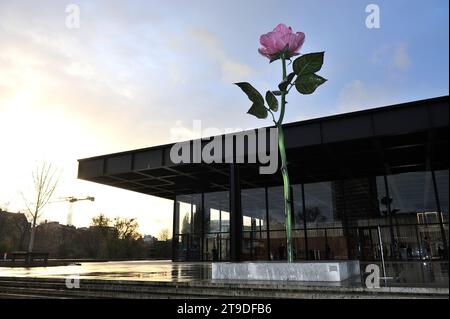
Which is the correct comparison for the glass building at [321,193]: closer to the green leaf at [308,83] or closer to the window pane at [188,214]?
the window pane at [188,214]

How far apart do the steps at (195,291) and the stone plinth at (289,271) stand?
676 millimetres

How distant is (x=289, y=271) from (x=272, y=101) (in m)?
4.15

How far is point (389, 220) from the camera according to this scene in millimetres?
21500

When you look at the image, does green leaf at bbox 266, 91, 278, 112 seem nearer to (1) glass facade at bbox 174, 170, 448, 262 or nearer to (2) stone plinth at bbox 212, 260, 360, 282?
(2) stone plinth at bbox 212, 260, 360, 282

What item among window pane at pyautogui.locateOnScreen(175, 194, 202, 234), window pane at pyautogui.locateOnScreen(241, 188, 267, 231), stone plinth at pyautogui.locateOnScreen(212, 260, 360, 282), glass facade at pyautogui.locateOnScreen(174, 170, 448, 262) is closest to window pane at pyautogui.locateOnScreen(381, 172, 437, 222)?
glass facade at pyautogui.locateOnScreen(174, 170, 448, 262)

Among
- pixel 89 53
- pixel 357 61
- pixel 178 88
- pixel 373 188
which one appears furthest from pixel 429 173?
pixel 89 53

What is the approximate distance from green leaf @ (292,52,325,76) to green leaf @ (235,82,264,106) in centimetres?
108

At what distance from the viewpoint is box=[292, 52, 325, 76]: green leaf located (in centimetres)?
767

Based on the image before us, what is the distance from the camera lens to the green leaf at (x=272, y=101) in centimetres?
853

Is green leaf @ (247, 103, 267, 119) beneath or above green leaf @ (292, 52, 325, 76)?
beneath

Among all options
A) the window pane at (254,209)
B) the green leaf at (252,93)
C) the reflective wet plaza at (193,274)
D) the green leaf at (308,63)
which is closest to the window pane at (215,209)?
the window pane at (254,209)

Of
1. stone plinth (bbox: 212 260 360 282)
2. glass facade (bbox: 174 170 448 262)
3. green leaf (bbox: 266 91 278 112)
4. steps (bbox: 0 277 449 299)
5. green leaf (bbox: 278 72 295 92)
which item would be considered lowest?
steps (bbox: 0 277 449 299)

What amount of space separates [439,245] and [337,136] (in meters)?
11.8
